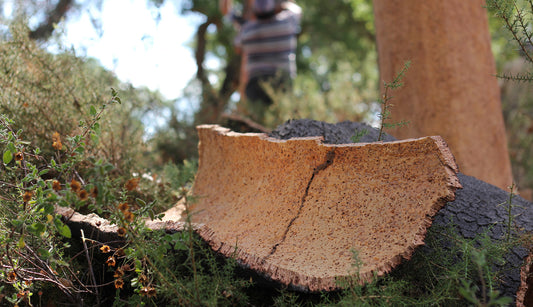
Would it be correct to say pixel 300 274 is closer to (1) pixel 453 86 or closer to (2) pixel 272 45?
(1) pixel 453 86

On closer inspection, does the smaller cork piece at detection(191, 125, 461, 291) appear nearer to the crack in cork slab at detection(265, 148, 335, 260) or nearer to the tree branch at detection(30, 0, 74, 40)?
the crack in cork slab at detection(265, 148, 335, 260)

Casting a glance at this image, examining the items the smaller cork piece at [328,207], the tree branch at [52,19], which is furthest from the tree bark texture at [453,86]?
the tree branch at [52,19]

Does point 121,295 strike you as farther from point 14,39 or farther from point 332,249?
point 14,39

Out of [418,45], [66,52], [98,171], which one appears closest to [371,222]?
[98,171]

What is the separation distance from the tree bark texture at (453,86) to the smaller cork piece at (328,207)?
4.37 ft

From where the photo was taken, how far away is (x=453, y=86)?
284 centimetres

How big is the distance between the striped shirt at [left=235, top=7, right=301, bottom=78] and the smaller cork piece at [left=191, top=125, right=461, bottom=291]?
3966mm

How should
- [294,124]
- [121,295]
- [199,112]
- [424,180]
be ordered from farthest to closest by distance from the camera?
[199,112], [294,124], [121,295], [424,180]

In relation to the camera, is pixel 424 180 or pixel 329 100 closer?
pixel 424 180

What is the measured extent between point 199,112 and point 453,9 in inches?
102

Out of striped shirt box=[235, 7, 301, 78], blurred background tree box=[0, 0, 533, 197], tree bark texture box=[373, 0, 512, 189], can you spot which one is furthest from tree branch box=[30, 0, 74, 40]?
tree bark texture box=[373, 0, 512, 189]

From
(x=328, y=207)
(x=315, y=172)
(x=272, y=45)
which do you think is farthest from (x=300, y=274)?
(x=272, y=45)

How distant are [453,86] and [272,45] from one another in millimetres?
3272

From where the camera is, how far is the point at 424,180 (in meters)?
1.42
